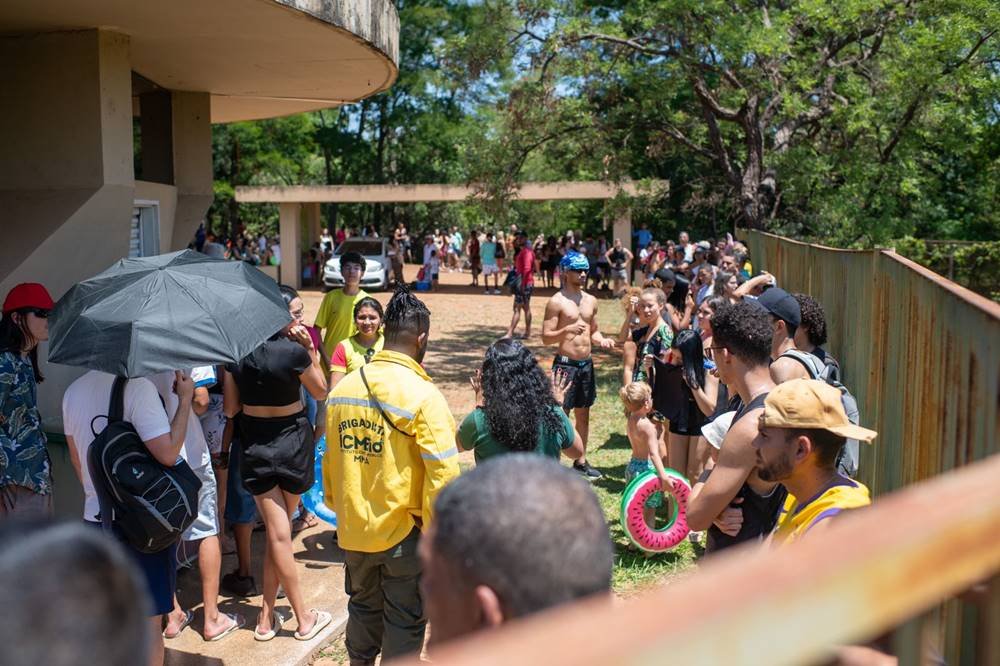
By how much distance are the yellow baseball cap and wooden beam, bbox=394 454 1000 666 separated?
1721 mm

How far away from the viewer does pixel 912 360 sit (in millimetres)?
4309

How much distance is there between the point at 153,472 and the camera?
12.8ft

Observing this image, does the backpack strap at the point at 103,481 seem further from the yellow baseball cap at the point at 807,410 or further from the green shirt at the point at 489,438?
the yellow baseball cap at the point at 807,410

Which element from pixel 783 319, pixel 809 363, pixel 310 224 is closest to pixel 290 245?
pixel 310 224

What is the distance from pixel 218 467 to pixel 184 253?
5.58 feet

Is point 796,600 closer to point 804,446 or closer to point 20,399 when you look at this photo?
point 804,446

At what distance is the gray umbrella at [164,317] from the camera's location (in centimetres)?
395

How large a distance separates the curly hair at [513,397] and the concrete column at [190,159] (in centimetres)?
576

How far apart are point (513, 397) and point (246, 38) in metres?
3.63

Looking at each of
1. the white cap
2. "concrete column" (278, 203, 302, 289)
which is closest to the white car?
"concrete column" (278, 203, 302, 289)

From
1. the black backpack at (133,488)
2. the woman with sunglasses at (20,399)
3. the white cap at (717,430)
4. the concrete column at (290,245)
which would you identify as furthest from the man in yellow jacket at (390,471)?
the concrete column at (290,245)

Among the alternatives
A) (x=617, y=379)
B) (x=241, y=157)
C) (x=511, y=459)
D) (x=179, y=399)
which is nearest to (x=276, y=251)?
(x=241, y=157)

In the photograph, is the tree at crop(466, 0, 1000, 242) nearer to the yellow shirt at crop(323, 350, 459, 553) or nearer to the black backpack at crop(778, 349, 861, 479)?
the black backpack at crop(778, 349, 861, 479)

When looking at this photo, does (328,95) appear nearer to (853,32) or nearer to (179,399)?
(179,399)
